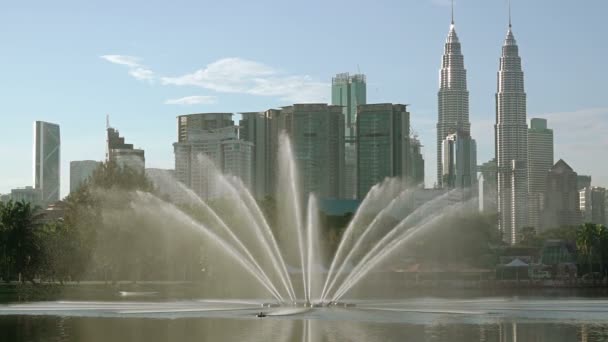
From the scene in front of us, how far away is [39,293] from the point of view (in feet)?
367

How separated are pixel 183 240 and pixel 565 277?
89.9m

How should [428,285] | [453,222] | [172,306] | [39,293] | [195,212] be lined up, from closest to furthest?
[172,306] → [39,293] → [195,212] → [428,285] → [453,222]

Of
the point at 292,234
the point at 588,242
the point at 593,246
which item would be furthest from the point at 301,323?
the point at 593,246

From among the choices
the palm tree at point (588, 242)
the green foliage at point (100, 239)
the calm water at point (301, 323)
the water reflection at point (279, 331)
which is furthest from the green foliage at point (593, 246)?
the water reflection at point (279, 331)

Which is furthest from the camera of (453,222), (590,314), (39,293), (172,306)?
(453,222)

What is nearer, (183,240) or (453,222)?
(183,240)

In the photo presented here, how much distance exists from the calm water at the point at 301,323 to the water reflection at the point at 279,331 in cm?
6

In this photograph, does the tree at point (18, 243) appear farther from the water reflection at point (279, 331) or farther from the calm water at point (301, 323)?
the water reflection at point (279, 331)

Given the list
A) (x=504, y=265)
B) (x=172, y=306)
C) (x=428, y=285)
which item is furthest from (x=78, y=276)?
(x=504, y=265)

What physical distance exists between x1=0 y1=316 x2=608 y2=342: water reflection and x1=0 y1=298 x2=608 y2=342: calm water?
0.06 metres

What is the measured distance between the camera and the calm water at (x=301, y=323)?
191ft

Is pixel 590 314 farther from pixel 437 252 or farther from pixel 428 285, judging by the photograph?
pixel 437 252

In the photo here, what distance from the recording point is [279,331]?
60.4 metres

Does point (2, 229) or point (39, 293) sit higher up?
point (2, 229)
